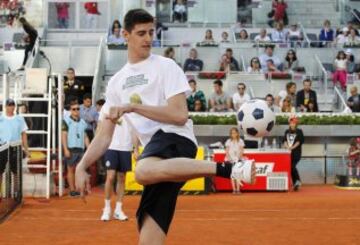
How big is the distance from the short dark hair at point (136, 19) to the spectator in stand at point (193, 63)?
19984 mm

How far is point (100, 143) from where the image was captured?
7.61m

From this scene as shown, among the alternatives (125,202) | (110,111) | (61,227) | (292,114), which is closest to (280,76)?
(292,114)

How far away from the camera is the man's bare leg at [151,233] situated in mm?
7395

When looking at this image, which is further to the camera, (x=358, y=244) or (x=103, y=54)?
(x=103, y=54)

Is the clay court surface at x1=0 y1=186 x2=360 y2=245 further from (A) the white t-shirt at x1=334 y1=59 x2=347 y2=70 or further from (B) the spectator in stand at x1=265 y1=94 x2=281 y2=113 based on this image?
→ (A) the white t-shirt at x1=334 y1=59 x2=347 y2=70

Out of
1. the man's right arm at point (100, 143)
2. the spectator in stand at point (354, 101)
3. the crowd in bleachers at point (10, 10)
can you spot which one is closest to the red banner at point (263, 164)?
the spectator in stand at point (354, 101)

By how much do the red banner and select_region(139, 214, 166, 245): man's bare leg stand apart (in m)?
13.9

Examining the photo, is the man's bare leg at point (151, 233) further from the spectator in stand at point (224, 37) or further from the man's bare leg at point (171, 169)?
the spectator in stand at point (224, 37)

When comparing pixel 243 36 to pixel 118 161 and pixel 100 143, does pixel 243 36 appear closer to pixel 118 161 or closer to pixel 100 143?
pixel 118 161

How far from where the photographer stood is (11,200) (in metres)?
16.7

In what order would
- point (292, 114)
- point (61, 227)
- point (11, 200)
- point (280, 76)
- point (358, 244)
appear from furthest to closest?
point (280, 76) → point (292, 114) → point (11, 200) → point (61, 227) → point (358, 244)

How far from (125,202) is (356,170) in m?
6.62

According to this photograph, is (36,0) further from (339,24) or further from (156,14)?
(339,24)

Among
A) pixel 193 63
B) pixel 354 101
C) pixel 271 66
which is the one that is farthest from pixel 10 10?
pixel 354 101
